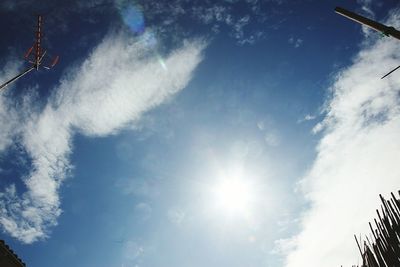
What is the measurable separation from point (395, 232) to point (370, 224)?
0.89 meters

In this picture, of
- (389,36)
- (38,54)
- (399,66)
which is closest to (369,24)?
(389,36)

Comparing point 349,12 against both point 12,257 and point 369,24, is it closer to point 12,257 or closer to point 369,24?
point 369,24

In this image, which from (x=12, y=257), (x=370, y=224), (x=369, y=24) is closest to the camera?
Answer: (x=369, y=24)

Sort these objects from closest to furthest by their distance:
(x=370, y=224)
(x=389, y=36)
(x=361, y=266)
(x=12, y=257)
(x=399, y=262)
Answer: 1. (x=389, y=36)
2. (x=399, y=262)
3. (x=370, y=224)
4. (x=361, y=266)
5. (x=12, y=257)

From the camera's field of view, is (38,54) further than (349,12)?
Yes

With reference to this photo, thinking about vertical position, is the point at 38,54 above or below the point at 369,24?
above

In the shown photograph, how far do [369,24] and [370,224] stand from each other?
476cm

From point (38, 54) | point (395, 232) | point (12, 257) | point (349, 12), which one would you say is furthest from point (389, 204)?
point (12, 257)

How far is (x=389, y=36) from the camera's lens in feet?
15.3

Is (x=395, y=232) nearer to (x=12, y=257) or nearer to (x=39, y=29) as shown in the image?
(x=39, y=29)

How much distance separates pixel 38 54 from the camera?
1117 centimetres

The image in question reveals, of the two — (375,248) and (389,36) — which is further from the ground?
(389,36)

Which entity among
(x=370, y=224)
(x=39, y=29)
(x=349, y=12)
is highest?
(x=39, y=29)

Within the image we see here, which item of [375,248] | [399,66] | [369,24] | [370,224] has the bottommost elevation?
[375,248]
